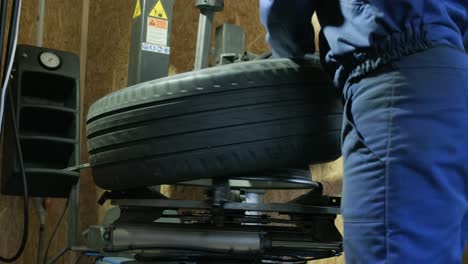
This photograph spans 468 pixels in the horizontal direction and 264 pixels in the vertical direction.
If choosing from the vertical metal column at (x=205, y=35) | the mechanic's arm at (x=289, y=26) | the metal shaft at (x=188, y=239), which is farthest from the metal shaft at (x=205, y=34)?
the metal shaft at (x=188, y=239)

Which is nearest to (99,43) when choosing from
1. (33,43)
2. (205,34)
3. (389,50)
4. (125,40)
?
(125,40)

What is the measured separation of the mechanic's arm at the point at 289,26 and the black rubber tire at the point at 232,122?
0.04 meters

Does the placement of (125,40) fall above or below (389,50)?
above

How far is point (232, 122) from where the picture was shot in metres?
1.07

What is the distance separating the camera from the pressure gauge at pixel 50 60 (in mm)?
2354

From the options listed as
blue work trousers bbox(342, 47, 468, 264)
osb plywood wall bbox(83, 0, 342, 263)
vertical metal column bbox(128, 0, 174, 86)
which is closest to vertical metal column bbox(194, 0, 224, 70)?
vertical metal column bbox(128, 0, 174, 86)

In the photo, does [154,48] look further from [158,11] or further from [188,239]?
[188,239]

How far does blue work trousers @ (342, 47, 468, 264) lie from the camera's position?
0.79 meters

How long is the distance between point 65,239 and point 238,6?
1.47 metres

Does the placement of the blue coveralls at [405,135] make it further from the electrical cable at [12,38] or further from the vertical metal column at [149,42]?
the vertical metal column at [149,42]

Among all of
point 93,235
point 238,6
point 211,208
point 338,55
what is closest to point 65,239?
point 238,6

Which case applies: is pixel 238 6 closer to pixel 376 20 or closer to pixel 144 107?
pixel 144 107

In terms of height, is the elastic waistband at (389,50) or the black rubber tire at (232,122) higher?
the elastic waistband at (389,50)

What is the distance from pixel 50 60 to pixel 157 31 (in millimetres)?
800
